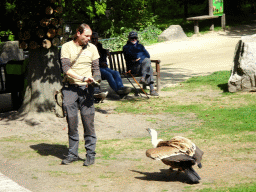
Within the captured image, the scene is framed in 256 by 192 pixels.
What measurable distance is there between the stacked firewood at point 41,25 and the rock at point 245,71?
4.58 metres

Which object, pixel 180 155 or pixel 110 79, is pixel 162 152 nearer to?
pixel 180 155

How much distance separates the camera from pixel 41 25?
9000 mm

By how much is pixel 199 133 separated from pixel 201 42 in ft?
48.6

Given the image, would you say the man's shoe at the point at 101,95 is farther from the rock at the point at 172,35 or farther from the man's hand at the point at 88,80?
the rock at the point at 172,35

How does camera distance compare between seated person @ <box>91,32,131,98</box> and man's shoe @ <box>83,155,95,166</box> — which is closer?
man's shoe @ <box>83,155,95,166</box>

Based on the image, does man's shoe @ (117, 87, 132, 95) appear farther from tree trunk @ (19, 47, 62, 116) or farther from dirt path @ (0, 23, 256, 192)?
tree trunk @ (19, 47, 62, 116)

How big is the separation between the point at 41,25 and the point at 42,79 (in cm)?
108

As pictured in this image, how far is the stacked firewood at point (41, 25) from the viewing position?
9008mm

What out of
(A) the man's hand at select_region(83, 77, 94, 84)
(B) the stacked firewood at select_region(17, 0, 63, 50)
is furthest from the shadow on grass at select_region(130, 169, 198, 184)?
(B) the stacked firewood at select_region(17, 0, 63, 50)

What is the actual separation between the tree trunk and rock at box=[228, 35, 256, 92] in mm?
4454

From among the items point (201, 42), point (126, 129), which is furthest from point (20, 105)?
point (201, 42)

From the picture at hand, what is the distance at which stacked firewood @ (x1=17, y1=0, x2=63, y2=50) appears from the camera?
901 cm

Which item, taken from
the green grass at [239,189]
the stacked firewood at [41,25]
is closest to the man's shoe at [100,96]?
the stacked firewood at [41,25]

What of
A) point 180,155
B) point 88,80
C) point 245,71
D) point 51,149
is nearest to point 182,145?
point 180,155
